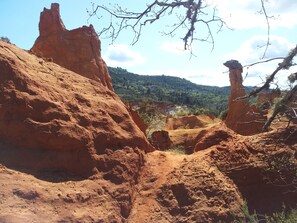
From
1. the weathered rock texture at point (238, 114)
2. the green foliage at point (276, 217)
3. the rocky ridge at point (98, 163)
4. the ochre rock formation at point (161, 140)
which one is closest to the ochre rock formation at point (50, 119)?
the rocky ridge at point (98, 163)

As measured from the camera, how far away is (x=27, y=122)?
7.48 meters

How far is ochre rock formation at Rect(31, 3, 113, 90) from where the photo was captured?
1677 cm

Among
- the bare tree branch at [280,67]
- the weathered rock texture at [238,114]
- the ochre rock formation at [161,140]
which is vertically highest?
the weathered rock texture at [238,114]

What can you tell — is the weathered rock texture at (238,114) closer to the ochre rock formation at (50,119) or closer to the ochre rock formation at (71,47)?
the ochre rock formation at (71,47)

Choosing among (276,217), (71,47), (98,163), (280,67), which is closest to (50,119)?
(98,163)

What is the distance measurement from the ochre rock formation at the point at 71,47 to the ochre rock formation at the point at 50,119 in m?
7.31

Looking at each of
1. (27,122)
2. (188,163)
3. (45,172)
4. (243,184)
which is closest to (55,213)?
(45,172)

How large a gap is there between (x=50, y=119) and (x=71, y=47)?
32.4 feet

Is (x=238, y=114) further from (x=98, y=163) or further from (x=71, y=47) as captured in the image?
(x=98, y=163)

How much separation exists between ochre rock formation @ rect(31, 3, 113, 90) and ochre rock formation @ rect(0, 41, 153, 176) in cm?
731

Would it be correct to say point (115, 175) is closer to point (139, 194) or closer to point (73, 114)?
point (139, 194)

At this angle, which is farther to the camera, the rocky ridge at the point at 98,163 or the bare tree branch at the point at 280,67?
the rocky ridge at the point at 98,163

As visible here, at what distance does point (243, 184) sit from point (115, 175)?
2.85 meters

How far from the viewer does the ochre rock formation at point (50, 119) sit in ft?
24.4
